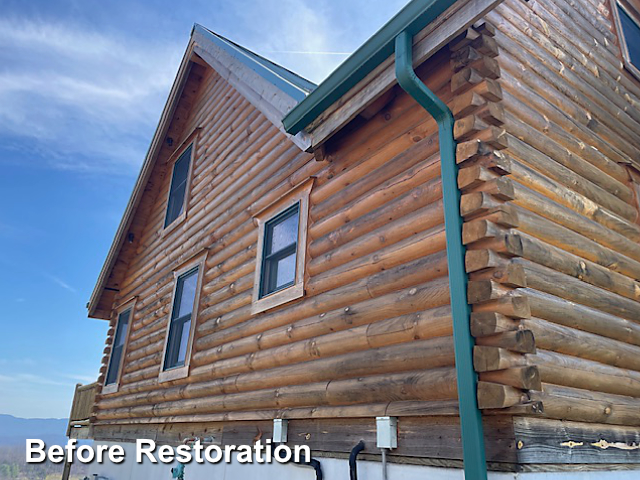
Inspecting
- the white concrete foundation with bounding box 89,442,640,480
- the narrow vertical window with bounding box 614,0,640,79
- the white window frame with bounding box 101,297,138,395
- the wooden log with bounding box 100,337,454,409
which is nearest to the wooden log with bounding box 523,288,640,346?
the wooden log with bounding box 100,337,454,409

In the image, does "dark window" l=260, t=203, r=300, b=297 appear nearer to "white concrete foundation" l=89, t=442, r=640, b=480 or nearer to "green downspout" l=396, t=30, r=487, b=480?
"white concrete foundation" l=89, t=442, r=640, b=480

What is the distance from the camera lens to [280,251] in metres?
6.38

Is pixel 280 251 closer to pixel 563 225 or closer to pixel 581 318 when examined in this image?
pixel 563 225

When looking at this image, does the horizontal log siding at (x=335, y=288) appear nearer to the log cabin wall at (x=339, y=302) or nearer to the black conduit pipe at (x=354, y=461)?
the log cabin wall at (x=339, y=302)

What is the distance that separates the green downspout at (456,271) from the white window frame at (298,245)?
7.10 ft

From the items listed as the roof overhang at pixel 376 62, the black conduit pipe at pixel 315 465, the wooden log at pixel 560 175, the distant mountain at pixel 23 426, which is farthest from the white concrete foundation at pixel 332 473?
the distant mountain at pixel 23 426

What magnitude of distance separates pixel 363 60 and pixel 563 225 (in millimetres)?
2248

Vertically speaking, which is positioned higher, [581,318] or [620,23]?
[620,23]

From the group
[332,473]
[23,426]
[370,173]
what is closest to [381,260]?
[370,173]

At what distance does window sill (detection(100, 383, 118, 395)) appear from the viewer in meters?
10.8

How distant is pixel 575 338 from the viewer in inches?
157

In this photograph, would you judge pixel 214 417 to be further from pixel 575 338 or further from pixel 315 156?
pixel 575 338

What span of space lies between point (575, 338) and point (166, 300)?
7221mm

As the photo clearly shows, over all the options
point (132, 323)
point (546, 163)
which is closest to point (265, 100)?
point (546, 163)
